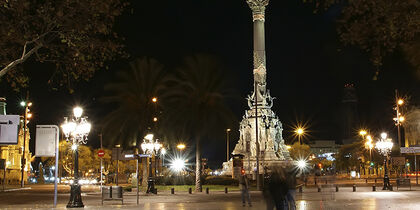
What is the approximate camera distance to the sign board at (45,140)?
1726 centimetres

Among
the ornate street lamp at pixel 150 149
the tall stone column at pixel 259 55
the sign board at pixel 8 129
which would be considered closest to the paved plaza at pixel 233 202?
the ornate street lamp at pixel 150 149

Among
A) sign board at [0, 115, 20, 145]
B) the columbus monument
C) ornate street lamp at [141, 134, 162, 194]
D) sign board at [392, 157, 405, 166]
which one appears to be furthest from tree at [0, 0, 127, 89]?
the columbus monument

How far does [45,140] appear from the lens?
57.1 ft

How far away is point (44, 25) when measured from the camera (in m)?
14.9

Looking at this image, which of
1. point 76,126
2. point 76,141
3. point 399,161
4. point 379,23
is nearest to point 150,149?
point 76,126

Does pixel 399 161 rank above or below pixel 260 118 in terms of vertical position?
below

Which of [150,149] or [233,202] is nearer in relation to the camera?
[233,202]

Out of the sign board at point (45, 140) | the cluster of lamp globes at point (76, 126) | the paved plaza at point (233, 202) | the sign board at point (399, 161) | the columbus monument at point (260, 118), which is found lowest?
the paved plaza at point (233, 202)

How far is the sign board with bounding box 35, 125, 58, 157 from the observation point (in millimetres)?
17264

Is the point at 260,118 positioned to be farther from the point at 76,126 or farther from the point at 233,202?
the point at 76,126

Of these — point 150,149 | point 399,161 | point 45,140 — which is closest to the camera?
point 45,140

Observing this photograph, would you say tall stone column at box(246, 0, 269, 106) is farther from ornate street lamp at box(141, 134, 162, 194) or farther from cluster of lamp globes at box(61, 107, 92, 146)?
cluster of lamp globes at box(61, 107, 92, 146)

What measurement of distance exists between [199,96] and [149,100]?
3.92m

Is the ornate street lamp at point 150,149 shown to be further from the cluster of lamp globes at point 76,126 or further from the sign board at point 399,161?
the sign board at point 399,161
